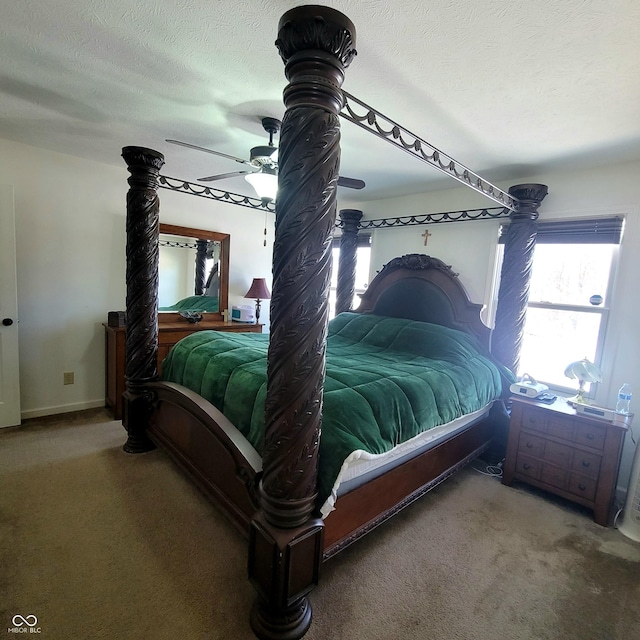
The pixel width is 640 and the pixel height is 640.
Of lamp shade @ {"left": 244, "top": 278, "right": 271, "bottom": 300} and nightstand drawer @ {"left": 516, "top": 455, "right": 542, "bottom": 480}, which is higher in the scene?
lamp shade @ {"left": 244, "top": 278, "right": 271, "bottom": 300}

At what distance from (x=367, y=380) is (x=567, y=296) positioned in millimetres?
2123

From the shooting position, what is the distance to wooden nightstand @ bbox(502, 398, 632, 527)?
2250 mm

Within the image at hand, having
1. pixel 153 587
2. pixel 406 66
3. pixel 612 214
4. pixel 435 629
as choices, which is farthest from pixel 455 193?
pixel 153 587

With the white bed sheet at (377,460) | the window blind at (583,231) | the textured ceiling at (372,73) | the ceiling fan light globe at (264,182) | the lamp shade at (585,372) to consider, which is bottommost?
the white bed sheet at (377,460)

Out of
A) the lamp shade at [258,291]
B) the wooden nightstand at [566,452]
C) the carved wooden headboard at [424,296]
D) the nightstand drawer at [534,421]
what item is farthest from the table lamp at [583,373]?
the lamp shade at [258,291]

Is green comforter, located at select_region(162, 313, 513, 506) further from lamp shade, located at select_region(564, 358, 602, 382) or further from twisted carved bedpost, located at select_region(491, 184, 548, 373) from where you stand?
lamp shade, located at select_region(564, 358, 602, 382)

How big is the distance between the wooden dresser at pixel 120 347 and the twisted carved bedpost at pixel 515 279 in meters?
2.95

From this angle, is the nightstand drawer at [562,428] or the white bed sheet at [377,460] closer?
the white bed sheet at [377,460]

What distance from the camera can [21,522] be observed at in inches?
77.0

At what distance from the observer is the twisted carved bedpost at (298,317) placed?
116 centimetres

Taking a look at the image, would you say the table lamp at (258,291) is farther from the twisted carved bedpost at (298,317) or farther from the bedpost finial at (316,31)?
the bedpost finial at (316,31)

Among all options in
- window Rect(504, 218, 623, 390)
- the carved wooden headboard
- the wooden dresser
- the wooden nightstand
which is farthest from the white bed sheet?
the wooden dresser

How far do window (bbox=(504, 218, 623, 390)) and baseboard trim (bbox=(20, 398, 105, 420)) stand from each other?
4.21 meters

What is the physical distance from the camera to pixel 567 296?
2.98 meters
